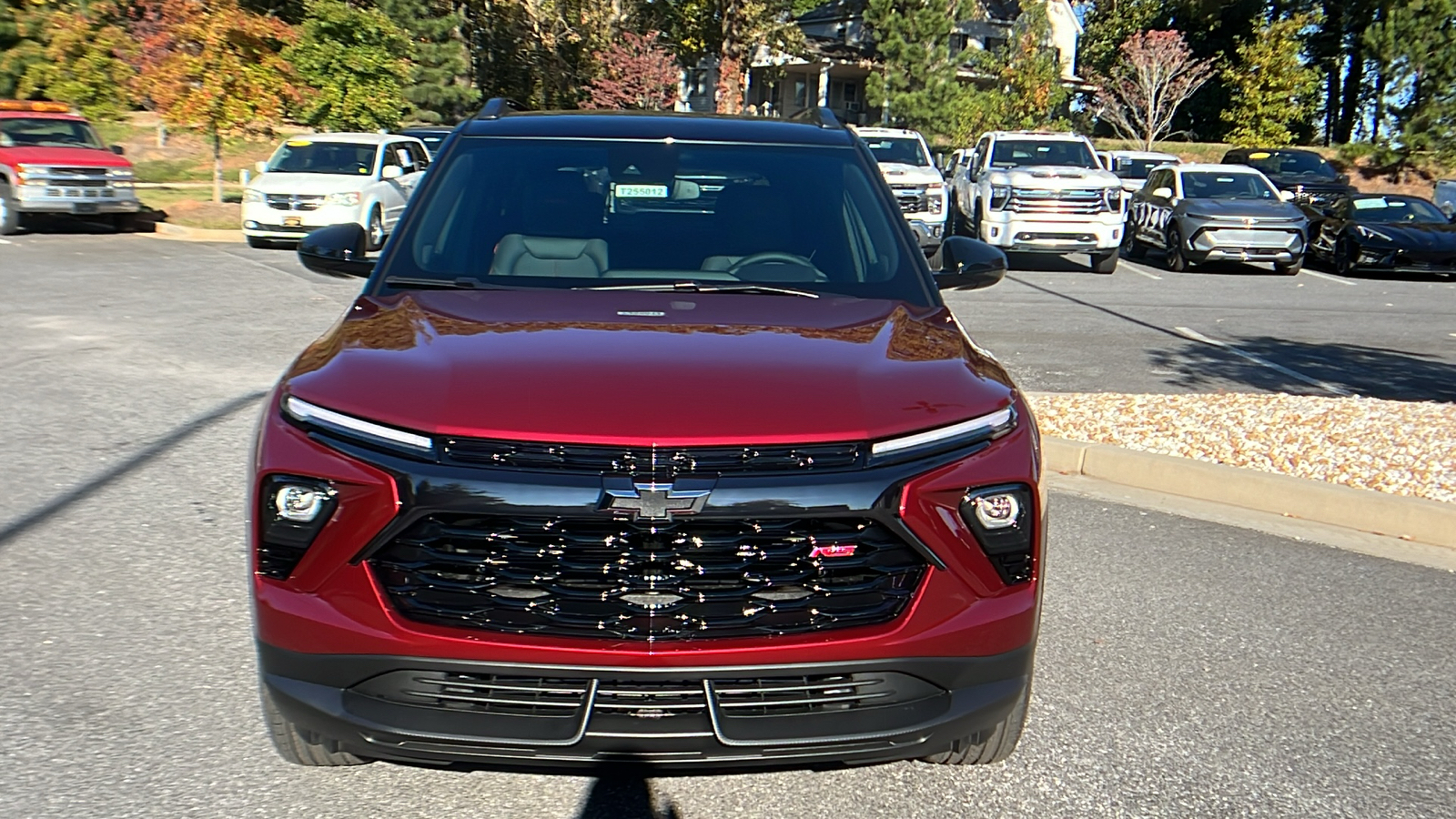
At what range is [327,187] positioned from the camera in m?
20.4

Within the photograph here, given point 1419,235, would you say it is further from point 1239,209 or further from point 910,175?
point 910,175

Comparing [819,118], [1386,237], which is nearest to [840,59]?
[1386,237]

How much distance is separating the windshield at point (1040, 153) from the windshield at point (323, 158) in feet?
32.6

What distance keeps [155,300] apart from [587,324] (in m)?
12.0

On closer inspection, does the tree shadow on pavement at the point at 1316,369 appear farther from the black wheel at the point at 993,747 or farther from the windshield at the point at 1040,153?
the windshield at the point at 1040,153

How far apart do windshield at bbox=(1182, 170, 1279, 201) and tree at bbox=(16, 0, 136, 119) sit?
85.5 feet

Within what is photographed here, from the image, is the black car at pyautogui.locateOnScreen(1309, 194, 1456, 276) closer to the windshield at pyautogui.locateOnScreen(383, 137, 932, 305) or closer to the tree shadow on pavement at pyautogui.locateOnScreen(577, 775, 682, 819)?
the windshield at pyautogui.locateOnScreen(383, 137, 932, 305)

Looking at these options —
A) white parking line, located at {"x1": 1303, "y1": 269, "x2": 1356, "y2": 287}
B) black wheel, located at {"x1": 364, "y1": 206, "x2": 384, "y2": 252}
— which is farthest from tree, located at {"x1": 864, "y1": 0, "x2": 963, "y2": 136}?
black wheel, located at {"x1": 364, "y1": 206, "x2": 384, "y2": 252}

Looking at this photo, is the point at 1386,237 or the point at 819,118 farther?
the point at 1386,237

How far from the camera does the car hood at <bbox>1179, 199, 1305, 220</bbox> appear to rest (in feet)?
67.7

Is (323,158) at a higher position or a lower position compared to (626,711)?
higher

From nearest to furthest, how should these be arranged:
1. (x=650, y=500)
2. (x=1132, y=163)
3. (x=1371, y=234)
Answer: (x=650, y=500) < (x=1371, y=234) < (x=1132, y=163)

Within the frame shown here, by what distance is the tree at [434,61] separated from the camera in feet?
150

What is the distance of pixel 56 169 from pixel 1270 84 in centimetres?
3685
